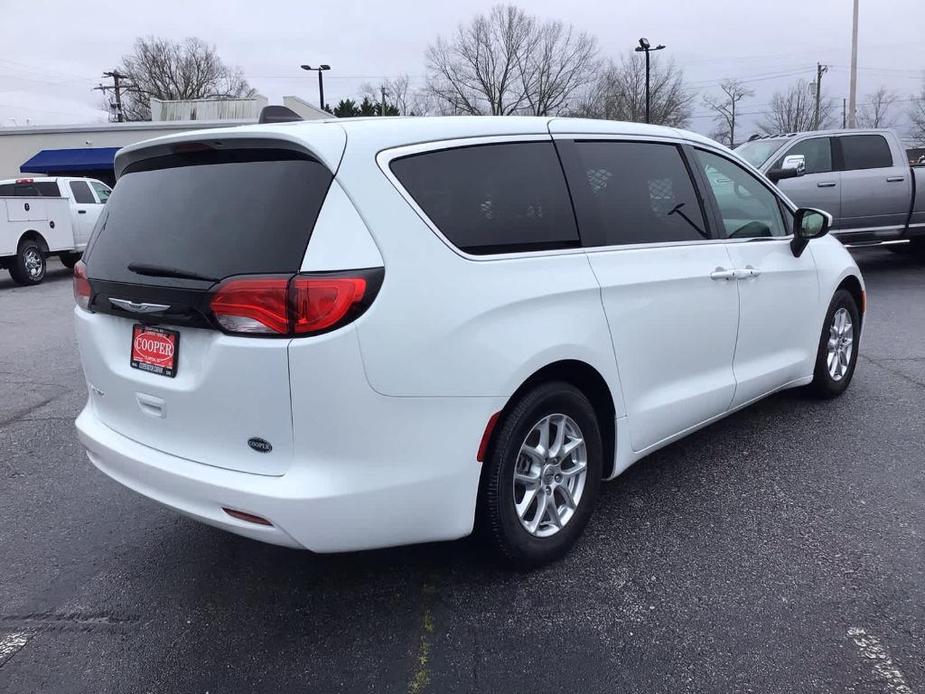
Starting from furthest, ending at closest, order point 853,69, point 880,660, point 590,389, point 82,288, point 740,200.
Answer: point 853,69 → point 740,200 → point 590,389 → point 82,288 → point 880,660

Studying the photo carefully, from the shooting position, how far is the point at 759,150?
35.9 feet

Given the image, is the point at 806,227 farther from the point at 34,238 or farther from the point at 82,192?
the point at 82,192

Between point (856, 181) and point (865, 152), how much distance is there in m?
0.58

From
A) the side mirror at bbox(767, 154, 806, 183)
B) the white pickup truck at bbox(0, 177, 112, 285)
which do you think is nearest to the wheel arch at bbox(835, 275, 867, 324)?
the side mirror at bbox(767, 154, 806, 183)

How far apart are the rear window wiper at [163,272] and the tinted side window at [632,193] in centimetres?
157

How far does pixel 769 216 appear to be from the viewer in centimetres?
454

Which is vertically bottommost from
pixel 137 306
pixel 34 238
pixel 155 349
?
pixel 155 349

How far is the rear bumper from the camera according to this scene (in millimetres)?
2492

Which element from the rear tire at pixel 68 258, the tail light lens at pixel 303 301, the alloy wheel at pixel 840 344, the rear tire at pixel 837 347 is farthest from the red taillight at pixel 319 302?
the rear tire at pixel 68 258

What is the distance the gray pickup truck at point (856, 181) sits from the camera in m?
10.3

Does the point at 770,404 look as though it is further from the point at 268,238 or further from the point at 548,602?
the point at 268,238

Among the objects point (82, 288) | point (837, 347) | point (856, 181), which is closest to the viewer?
point (82, 288)

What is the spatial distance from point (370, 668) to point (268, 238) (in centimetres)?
148

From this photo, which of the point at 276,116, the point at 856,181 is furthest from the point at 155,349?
the point at 856,181
